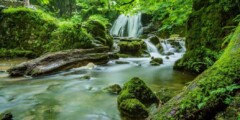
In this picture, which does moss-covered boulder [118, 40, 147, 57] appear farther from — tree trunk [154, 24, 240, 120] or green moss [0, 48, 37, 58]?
tree trunk [154, 24, 240, 120]

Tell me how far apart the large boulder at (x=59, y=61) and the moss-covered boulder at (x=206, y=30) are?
3997 mm

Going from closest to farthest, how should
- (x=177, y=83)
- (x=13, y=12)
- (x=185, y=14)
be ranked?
(x=177, y=83)
(x=185, y=14)
(x=13, y=12)

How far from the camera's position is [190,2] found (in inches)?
394

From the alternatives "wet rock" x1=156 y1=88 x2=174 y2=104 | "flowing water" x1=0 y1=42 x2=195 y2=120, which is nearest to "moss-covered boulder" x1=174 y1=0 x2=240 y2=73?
"flowing water" x1=0 y1=42 x2=195 y2=120

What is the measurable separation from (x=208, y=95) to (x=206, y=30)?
6.19 meters

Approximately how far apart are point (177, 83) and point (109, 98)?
2647mm

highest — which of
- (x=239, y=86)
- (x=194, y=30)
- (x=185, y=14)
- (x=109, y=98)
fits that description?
(x=185, y=14)

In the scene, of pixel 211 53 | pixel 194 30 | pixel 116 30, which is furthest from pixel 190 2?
pixel 116 30

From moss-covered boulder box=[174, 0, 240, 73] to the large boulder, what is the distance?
400cm

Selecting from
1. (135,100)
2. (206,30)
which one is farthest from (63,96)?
(206,30)

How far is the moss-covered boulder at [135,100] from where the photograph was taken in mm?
3939

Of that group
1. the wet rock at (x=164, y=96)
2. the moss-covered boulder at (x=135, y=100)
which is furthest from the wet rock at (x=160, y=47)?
the moss-covered boulder at (x=135, y=100)

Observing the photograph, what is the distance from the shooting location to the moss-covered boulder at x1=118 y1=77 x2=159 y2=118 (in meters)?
3.94

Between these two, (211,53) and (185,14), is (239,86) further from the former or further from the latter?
(185,14)
